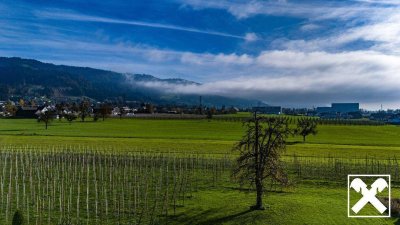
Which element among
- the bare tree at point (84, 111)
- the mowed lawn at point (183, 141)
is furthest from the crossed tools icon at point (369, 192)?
the bare tree at point (84, 111)

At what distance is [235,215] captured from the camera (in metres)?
30.4

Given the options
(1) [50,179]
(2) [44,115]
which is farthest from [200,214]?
(2) [44,115]

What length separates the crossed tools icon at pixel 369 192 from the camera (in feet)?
105

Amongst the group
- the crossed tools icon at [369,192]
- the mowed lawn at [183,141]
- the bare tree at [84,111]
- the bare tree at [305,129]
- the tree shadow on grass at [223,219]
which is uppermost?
the bare tree at [84,111]

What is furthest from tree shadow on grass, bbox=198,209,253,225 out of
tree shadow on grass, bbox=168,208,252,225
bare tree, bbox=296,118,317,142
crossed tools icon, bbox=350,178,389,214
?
bare tree, bbox=296,118,317,142

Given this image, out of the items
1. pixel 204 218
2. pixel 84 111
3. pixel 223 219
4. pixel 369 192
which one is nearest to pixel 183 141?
pixel 369 192

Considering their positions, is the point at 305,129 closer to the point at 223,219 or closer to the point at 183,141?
the point at 183,141

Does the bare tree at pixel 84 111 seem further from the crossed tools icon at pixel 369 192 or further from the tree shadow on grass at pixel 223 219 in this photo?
the tree shadow on grass at pixel 223 219

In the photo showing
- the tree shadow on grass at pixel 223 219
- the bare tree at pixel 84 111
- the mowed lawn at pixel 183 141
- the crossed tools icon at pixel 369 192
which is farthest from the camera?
the bare tree at pixel 84 111

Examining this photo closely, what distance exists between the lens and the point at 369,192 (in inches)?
1485

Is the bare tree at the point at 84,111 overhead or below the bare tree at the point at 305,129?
overhead

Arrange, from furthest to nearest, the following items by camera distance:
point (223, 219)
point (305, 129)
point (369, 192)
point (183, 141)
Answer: point (305, 129)
point (183, 141)
point (369, 192)
point (223, 219)

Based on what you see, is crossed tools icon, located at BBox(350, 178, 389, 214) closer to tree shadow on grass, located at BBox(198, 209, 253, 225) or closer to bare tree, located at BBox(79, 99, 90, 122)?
tree shadow on grass, located at BBox(198, 209, 253, 225)

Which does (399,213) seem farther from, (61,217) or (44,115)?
(44,115)
